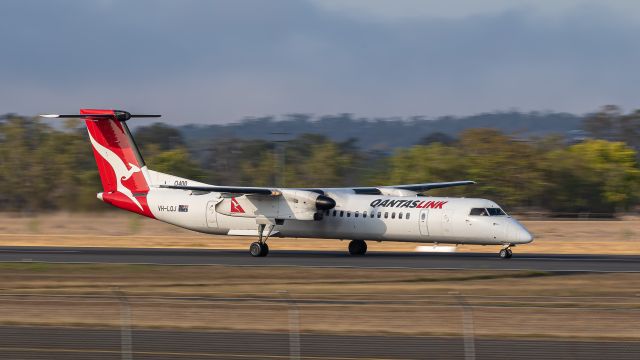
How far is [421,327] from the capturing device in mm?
14641

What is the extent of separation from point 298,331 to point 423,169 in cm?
7116

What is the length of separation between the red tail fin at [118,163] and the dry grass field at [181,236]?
4.91 meters

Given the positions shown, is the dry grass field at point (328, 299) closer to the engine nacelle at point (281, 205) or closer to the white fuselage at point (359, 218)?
the white fuselage at point (359, 218)

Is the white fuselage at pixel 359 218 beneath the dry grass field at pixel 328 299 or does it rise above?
above

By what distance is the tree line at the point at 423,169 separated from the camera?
255ft

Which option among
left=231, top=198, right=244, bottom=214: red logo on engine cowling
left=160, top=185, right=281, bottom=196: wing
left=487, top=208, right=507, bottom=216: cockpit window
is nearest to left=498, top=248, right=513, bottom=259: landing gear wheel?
left=487, top=208, right=507, bottom=216: cockpit window

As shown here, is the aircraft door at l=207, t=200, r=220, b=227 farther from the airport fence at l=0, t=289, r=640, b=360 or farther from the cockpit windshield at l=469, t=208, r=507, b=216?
the airport fence at l=0, t=289, r=640, b=360

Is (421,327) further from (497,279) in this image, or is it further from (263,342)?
(497,279)

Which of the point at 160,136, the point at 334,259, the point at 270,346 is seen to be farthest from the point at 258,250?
the point at 160,136

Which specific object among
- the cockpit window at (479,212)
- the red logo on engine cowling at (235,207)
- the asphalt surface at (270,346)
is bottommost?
the asphalt surface at (270,346)

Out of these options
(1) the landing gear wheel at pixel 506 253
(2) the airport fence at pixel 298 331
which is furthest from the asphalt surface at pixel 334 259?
(2) the airport fence at pixel 298 331

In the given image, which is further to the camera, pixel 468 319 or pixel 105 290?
pixel 105 290

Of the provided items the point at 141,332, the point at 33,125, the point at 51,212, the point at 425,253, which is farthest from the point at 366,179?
the point at 141,332

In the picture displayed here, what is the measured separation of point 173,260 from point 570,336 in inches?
844
